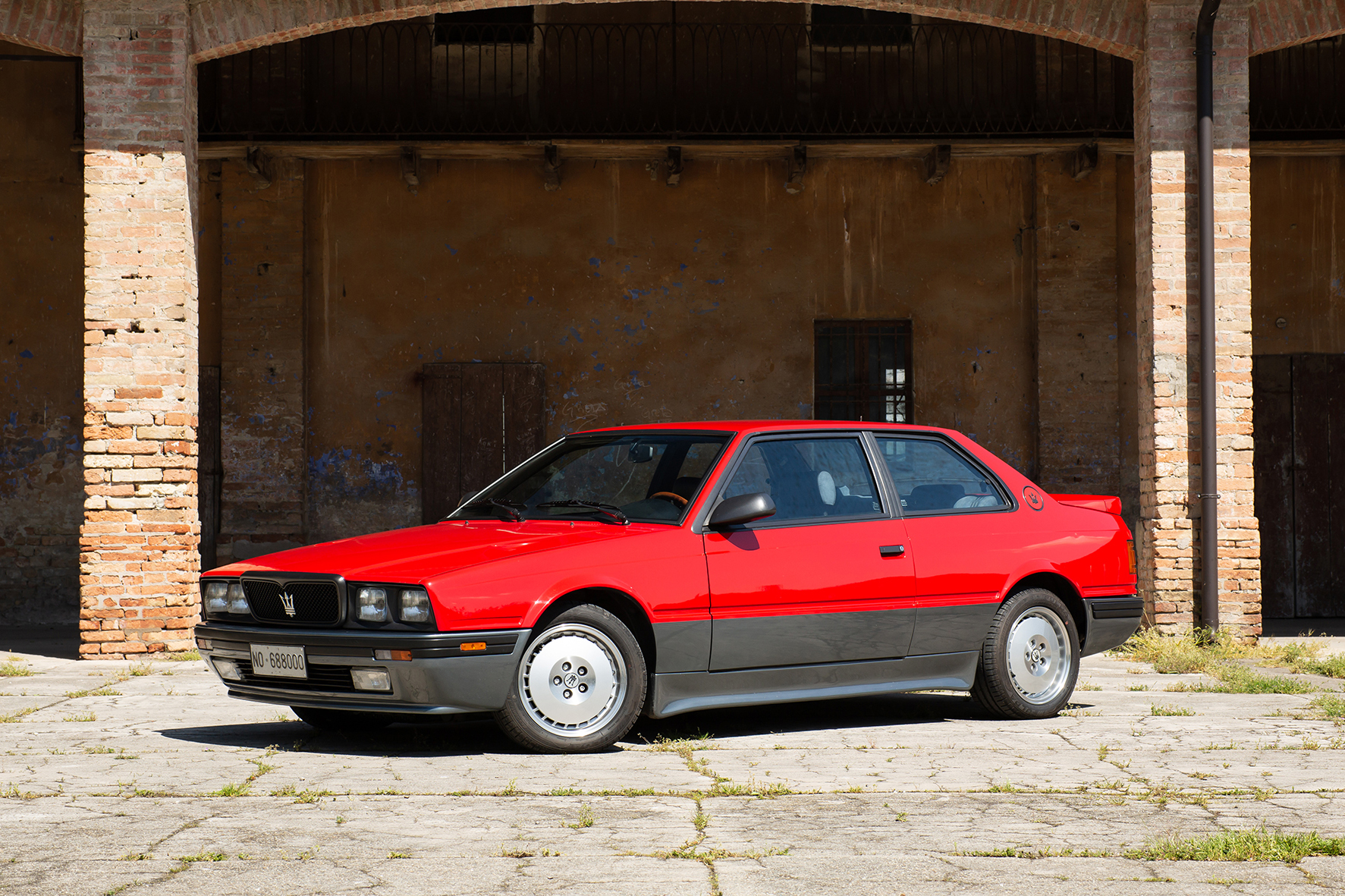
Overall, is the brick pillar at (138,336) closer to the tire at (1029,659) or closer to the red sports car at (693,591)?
the red sports car at (693,591)

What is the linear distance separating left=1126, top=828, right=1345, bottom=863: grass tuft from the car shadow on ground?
2407mm

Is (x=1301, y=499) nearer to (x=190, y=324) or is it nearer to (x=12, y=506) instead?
(x=190, y=324)

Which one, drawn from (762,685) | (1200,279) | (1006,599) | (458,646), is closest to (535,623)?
(458,646)

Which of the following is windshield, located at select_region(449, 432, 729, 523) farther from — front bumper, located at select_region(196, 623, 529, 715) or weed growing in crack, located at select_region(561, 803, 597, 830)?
weed growing in crack, located at select_region(561, 803, 597, 830)

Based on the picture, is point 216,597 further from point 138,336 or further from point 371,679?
point 138,336

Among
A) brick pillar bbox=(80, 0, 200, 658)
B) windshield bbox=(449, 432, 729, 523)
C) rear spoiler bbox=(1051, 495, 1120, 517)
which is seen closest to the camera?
windshield bbox=(449, 432, 729, 523)

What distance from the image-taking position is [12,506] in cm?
1395

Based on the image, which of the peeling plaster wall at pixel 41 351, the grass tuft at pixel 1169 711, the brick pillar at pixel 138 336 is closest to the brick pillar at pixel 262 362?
the peeling plaster wall at pixel 41 351

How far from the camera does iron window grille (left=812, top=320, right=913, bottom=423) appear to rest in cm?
1440

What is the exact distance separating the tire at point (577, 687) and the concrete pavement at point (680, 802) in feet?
0.40

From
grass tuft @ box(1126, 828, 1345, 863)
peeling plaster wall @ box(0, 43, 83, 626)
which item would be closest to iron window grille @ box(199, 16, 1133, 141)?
peeling plaster wall @ box(0, 43, 83, 626)

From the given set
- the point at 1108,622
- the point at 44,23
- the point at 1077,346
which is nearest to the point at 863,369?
the point at 1077,346

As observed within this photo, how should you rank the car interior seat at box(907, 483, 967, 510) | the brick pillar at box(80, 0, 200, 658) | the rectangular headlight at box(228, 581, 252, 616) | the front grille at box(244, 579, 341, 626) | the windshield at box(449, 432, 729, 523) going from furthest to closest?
1. the brick pillar at box(80, 0, 200, 658)
2. the car interior seat at box(907, 483, 967, 510)
3. the windshield at box(449, 432, 729, 523)
4. the rectangular headlight at box(228, 581, 252, 616)
5. the front grille at box(244, 579, 341, 626)

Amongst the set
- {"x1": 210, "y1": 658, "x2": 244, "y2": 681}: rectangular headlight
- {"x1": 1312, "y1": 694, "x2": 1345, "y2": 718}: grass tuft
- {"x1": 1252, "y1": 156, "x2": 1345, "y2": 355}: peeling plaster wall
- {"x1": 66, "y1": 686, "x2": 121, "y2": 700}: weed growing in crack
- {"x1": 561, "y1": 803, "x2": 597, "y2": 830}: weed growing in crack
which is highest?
{"x1": 1252, "y1": 156, "x2": 1345, "y2": 355}: peeling plaster wall
